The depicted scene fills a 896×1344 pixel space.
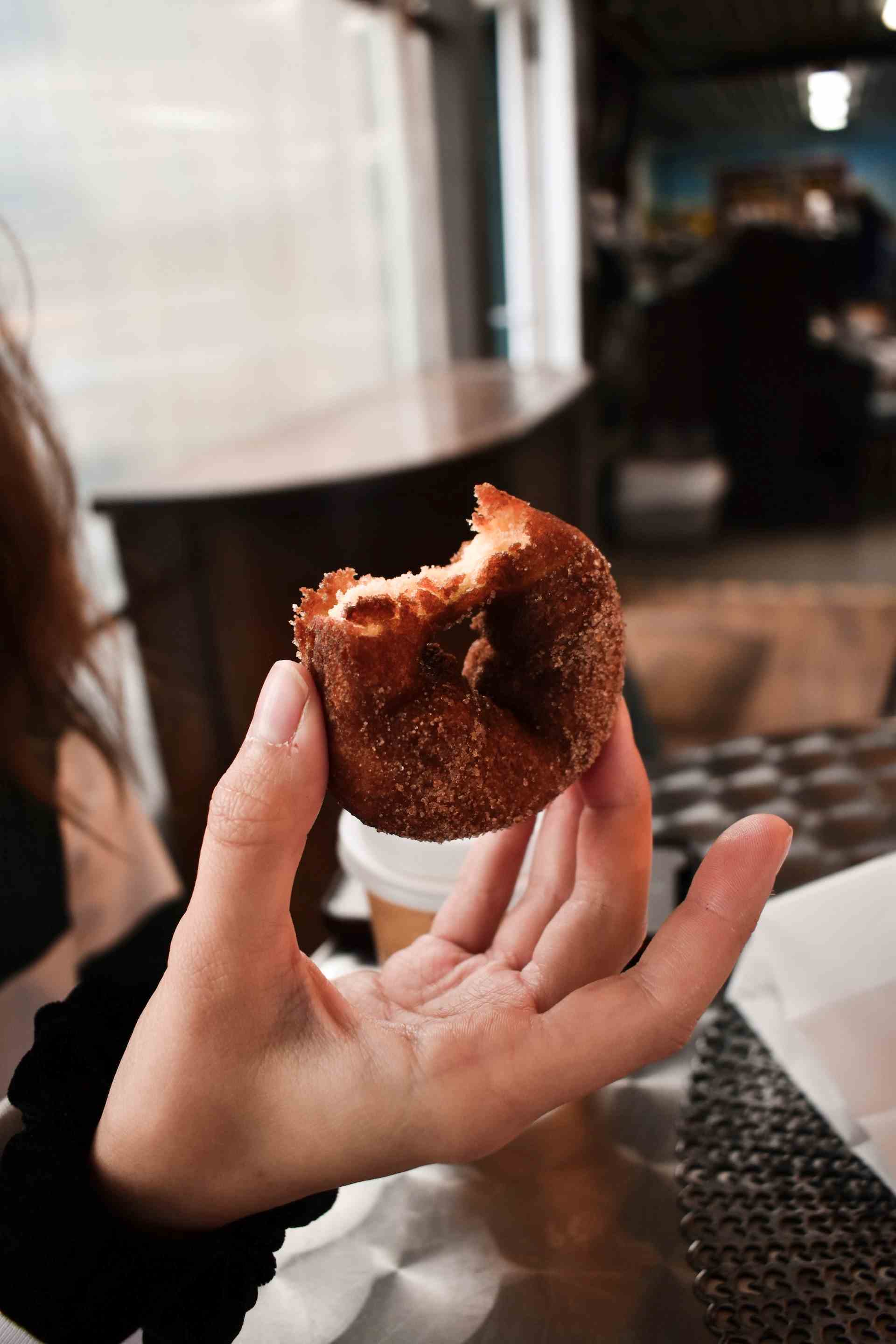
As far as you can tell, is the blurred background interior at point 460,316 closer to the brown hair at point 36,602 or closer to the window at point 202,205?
the window at point 202,205

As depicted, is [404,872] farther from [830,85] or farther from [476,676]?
[830,85]

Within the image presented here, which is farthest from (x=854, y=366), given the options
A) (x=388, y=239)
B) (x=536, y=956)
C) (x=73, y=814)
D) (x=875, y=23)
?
(x=536, y=956)

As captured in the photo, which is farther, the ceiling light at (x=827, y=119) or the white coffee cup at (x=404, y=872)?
the ceiling light at (x=827, y=119)

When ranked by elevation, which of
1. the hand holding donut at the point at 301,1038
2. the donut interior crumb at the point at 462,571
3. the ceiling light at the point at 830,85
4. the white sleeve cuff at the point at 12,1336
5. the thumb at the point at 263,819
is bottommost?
the white sleeve cuff at the point at 12,1336

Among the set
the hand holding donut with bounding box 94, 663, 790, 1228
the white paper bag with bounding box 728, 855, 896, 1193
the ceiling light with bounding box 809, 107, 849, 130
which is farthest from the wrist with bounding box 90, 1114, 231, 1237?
the ceiling light with bounding box 809, 107, 849, 130

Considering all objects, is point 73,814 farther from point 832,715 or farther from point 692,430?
point 692,430

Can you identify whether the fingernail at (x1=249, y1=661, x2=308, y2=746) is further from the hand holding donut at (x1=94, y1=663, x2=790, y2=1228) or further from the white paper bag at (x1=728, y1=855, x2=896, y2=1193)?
the white paper bag at (x1=728, y1=855, x2=896, y2=1193)

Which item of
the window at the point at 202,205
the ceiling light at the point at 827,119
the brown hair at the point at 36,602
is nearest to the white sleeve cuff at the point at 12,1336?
the brown hair at the point at 36,602
